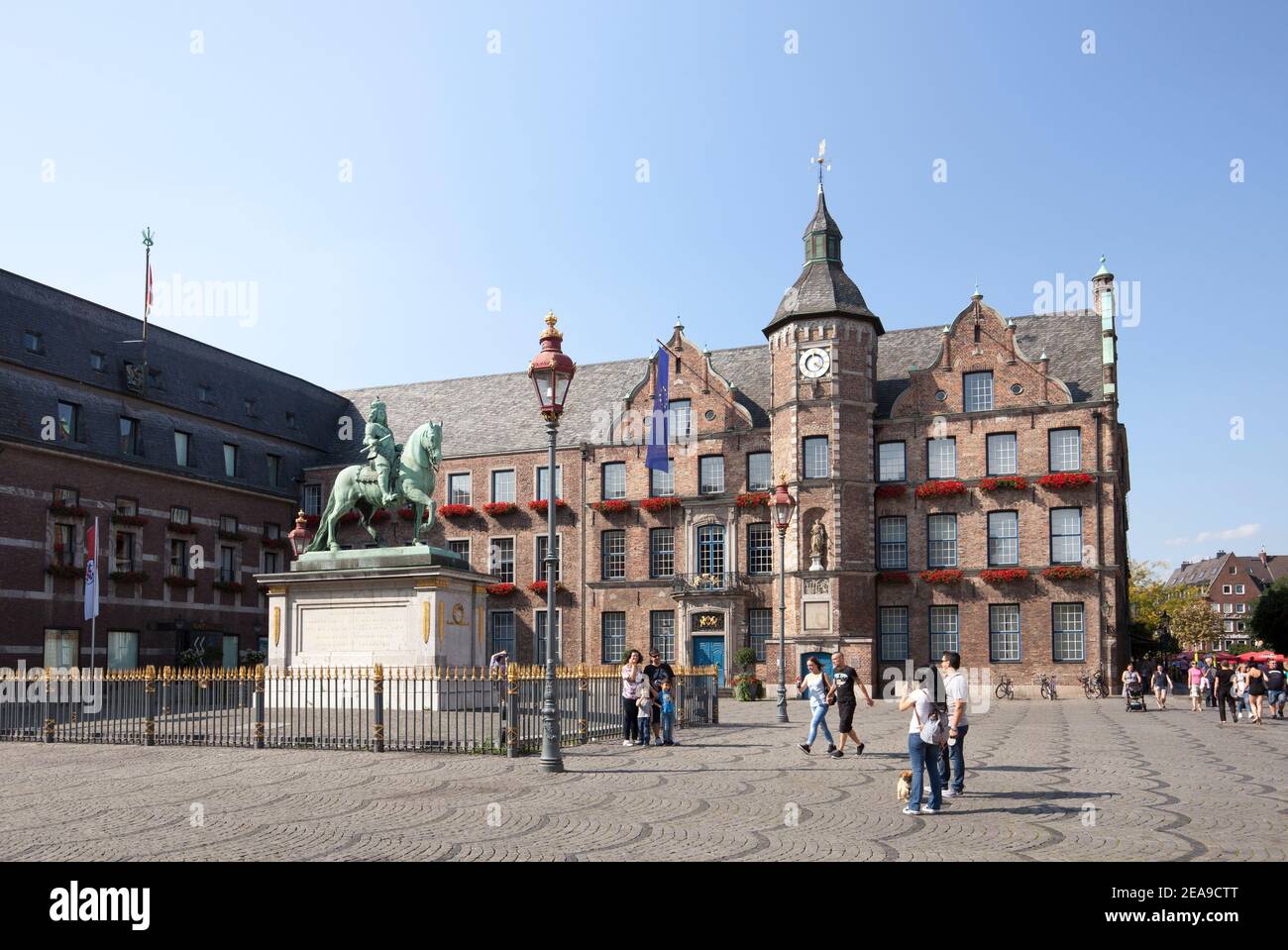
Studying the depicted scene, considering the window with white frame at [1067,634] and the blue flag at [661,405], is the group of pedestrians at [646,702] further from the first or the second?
the window with white frame at [1067,634]

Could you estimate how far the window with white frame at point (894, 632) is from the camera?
154 ft

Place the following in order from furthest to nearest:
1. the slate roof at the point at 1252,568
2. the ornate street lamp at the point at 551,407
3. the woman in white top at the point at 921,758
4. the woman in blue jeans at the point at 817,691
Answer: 1. the slate roof at the point at 1252,568
2. the woman in blue jeans at the point at 817,691
3. the ornate street lamp at the point at 551,407
4. the woman in white top at the point at 921,758

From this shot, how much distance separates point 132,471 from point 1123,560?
40.3m

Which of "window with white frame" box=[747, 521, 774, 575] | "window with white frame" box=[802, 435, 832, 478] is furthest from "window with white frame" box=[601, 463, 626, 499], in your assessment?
"window with white frame" box=[802, 435, 832, 478]

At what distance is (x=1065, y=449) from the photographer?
1805 inches

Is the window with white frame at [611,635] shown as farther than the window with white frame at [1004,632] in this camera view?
Yes

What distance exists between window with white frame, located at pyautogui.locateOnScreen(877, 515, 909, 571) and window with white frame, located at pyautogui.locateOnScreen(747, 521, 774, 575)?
4.47m

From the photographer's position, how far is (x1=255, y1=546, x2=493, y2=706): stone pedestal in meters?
26.0

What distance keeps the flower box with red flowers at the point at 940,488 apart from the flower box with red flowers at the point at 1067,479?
10.2ft

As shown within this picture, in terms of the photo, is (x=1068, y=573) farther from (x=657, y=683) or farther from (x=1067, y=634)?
(x=657, y=683)

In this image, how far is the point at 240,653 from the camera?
49125mm

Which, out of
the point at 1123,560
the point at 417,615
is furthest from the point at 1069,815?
the point at 1123,560

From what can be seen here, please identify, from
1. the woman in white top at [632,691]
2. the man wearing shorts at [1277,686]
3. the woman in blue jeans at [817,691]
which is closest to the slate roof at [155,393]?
the woman in white top at [632,691]

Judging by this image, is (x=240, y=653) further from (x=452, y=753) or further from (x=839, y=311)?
(x=452, y=753)
